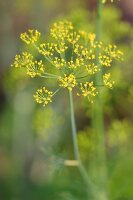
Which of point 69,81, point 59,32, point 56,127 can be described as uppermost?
point 56,127

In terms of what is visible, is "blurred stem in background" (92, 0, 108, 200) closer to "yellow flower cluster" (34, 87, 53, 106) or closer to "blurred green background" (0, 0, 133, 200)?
"blurred green background" (0, 0, 133, 200)

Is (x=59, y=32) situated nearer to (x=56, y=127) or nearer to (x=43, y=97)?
(x=43, y=97)

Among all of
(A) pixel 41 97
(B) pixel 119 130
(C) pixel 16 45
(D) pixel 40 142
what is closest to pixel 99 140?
(B) pixel 119 130

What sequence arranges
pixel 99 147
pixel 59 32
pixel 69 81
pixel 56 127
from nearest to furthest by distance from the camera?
pixel 69 81 < pixel 59 32 < pixel 99 147 < pixel 56 127

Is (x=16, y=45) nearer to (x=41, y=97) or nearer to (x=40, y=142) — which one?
(x=40, y=142)

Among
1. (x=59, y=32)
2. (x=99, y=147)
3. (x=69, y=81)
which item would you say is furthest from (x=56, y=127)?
(x=69, y=81)

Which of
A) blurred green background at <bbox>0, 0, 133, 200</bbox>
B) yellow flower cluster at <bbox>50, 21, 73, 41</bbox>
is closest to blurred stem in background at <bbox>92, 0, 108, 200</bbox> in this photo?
blurred green background at <bbox>0, 0, 133, 200</bbox>

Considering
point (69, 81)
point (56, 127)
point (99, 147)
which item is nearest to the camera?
point (69, 81)

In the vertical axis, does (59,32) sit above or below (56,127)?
below

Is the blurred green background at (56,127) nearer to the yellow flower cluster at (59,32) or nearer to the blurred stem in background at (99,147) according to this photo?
the blurred stem in background at (99,147)

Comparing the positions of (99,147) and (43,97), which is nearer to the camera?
(43,97)
